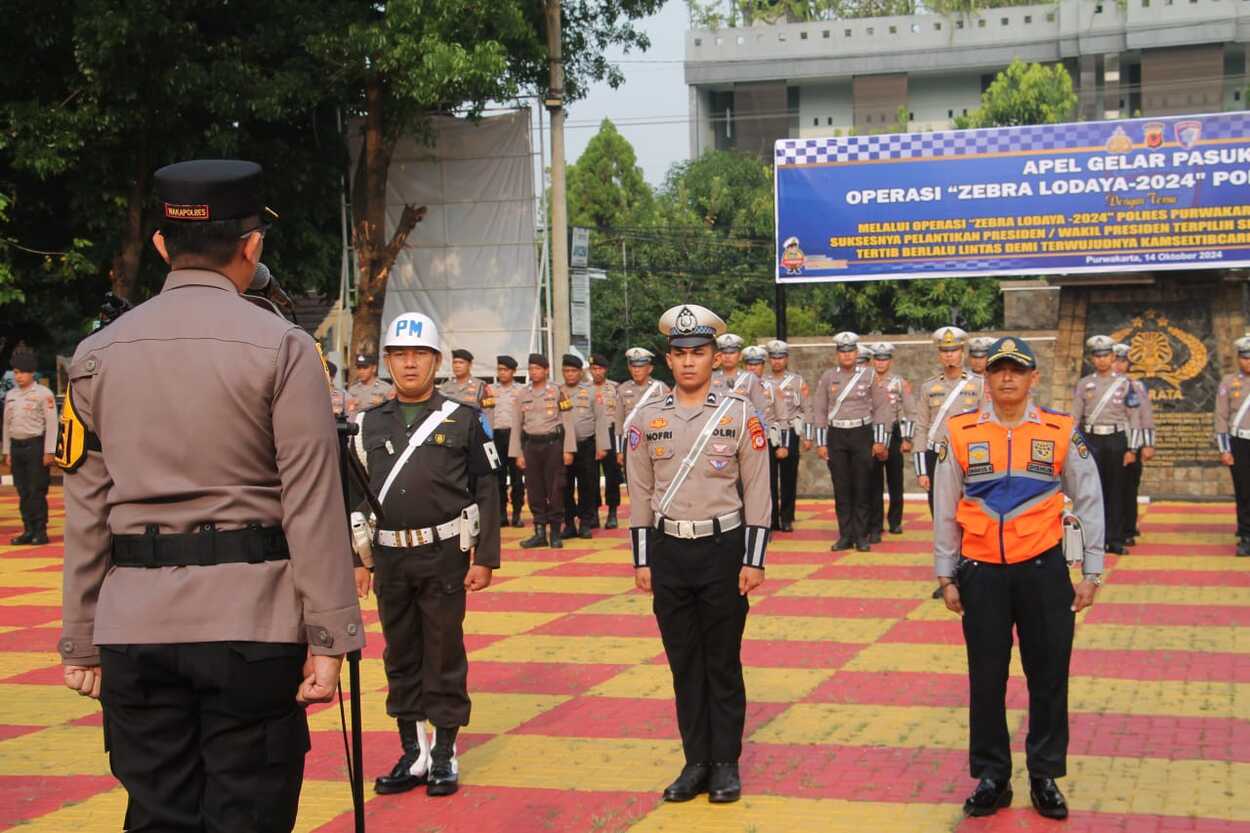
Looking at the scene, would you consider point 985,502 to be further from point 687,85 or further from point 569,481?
point 687,85

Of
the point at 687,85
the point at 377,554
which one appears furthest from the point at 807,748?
the point at 687,85

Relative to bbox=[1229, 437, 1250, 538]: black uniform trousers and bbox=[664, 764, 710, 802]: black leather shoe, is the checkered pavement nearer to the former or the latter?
bbox=[664, 764, 710, 802]: black leather shoe

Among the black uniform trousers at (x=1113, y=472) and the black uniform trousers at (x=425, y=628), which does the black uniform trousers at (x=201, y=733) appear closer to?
the black uniform trousers at (x=425, y=628)

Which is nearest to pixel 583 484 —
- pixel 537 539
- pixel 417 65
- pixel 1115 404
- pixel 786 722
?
pixel 537 539

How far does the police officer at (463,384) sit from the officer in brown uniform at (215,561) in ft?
42.6

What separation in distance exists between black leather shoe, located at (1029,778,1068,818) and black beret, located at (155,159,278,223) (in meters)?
4.11

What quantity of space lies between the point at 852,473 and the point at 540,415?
3594mm

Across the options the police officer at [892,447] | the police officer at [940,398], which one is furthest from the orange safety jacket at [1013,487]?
the police officer at [892,447]

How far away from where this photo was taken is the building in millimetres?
68188

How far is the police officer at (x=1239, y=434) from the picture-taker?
15.0m

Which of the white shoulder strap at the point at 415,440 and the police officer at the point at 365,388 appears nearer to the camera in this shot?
the white shoulder strap at the point at 415,440

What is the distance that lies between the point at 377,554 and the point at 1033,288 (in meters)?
17.1

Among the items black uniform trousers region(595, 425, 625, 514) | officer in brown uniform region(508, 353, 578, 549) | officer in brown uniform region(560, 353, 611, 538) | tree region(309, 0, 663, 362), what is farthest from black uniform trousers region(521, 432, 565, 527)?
tree region(309, 0, 663, 362)

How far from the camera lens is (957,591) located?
6.39m
